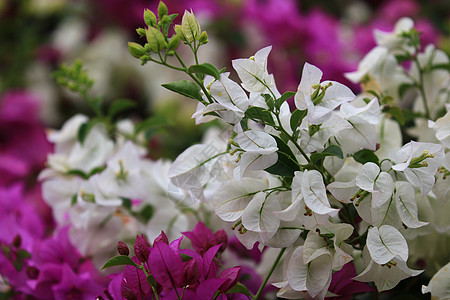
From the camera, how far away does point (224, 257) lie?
503 mm

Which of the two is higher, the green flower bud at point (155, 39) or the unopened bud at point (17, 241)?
the green flower bud at point (155, 39)

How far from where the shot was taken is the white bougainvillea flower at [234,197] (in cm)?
37

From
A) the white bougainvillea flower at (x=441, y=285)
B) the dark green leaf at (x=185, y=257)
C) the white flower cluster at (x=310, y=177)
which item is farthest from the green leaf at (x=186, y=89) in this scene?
the white bougainvillea flower at (x=441, y=285)

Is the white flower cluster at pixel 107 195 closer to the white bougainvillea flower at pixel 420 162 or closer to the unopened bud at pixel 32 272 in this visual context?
the unopened bud at pixel 32 272

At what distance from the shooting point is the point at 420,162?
364 millimetres

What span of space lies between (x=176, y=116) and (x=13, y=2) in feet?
1.71

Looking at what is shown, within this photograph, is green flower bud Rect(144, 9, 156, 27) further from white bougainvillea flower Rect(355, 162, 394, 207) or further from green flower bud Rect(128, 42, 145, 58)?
white bougainvillea flower Rect(355, 162, 394, 207)

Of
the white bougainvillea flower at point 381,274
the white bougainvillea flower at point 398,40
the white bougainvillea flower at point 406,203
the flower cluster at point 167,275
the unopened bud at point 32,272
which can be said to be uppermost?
the white bougainvillea flower at point 398,40

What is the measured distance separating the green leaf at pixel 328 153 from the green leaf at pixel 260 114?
4 cm

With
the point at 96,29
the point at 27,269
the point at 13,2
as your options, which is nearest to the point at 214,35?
the point at 96,29

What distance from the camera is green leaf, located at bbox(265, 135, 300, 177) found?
→ 1.18 ft

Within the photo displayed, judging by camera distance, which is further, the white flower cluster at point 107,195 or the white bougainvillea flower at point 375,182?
the white flower cluster at point 107,195

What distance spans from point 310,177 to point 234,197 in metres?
0.06

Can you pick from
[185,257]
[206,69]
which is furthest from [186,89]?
[185,257]
